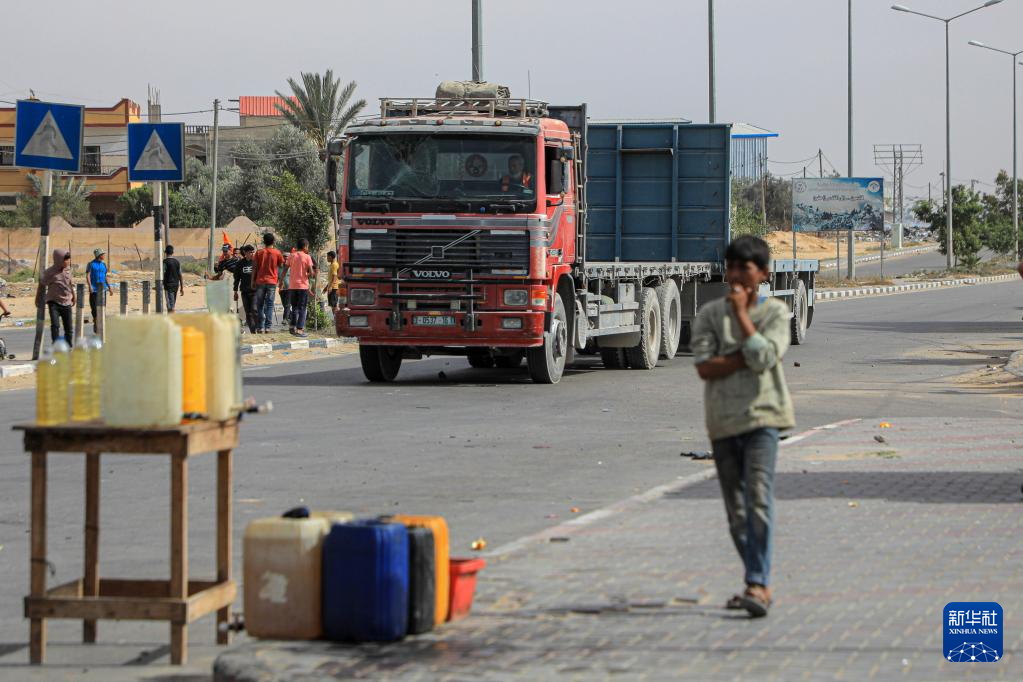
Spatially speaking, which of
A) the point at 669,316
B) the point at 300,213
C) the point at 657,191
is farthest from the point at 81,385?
the point at 300,213

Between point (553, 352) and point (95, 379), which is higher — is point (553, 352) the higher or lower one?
the higher one

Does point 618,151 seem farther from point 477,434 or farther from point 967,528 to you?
point 967,528

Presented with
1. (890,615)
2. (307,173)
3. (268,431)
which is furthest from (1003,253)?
(890,615)

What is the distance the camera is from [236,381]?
21.4 feet

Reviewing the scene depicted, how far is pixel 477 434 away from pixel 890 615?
25.9 feet

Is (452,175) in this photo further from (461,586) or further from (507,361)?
(461,586)

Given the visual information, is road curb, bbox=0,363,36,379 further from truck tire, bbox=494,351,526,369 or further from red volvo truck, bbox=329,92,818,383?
truck tire, bbox=494,351,526,369

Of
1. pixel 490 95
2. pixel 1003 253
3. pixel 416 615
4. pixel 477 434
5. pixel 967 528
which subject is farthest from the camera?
pixel 1003 253

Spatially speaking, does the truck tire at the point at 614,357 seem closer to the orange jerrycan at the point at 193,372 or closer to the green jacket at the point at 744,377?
the green jacket at the point at 744,377

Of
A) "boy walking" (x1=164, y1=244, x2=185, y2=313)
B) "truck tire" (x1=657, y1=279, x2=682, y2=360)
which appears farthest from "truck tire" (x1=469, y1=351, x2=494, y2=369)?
"boy walking" (x1=164, y1=244, x2=185, y2=313)

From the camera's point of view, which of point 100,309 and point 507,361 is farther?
point 100,309

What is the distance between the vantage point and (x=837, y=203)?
71375mm

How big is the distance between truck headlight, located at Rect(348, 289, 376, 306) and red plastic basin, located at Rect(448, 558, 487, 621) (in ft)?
40.5

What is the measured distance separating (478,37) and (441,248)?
1002cm
